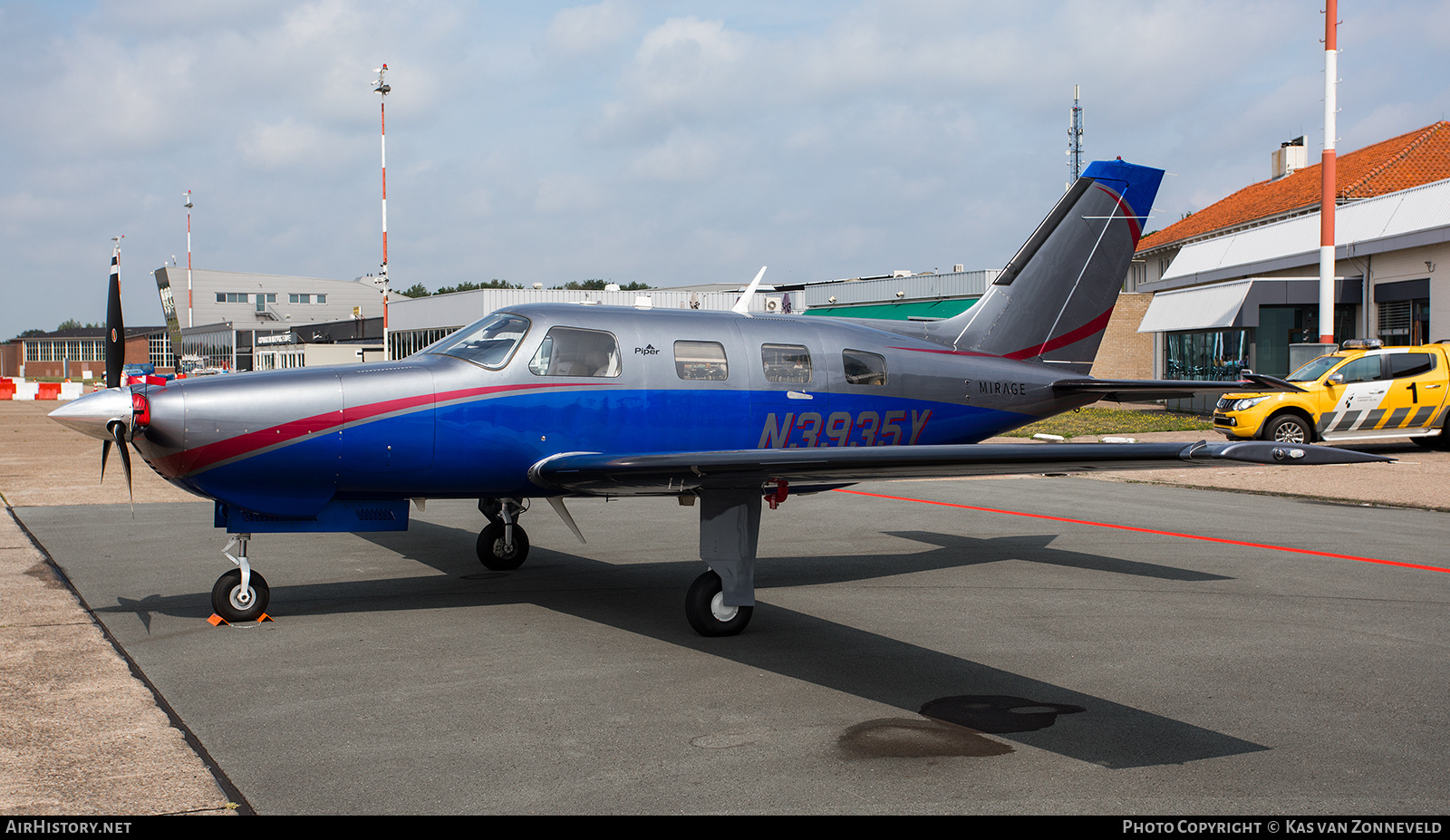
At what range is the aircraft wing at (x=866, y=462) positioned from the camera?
4937 mm


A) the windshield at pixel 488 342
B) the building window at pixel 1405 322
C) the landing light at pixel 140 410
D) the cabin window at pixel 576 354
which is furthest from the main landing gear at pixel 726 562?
the building window at pixel 1405 322

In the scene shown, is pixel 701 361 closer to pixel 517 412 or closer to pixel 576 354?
pixel 576 354

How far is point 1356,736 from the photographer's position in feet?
16.3

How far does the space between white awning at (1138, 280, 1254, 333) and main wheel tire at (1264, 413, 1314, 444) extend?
11.4 m

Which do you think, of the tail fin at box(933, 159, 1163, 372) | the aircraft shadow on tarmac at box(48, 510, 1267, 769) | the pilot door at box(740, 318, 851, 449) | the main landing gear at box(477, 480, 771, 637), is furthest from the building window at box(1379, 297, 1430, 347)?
the main landing gear at box(477, 480, 771, 637)

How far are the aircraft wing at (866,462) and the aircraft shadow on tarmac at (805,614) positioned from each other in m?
1.10

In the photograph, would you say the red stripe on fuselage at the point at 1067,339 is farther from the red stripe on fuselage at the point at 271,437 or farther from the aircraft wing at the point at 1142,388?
the red stripe on fuselage at the point at 271,437

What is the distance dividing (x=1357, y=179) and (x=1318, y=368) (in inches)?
844

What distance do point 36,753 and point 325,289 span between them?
91543 mm

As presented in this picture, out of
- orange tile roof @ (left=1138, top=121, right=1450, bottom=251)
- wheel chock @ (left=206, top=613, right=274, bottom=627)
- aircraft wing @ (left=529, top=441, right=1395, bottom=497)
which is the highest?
orange tile roof @ (left=1138, top=121, right=1450, bottom=251)

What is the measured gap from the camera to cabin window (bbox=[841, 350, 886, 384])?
9.02 m

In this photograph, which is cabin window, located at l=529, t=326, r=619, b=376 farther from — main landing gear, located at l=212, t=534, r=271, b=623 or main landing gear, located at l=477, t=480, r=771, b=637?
main landing gear, located at l=212, t=534, r=271, b=623

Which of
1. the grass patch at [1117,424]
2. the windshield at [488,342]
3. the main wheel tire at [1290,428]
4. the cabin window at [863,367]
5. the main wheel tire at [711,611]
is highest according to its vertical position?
the windshield at [488,342]

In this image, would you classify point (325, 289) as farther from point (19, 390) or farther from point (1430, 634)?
point (1430, 634)
